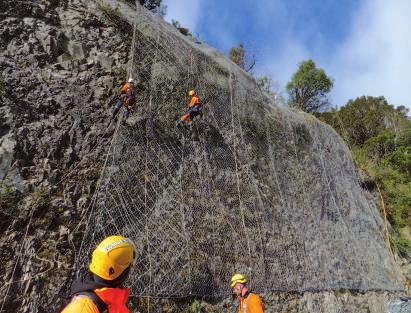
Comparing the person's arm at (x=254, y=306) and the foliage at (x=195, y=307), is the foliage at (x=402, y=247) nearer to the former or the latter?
the foliage at (x=195, y=307)

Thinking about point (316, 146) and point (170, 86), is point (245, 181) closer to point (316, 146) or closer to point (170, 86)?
point (170, 86)

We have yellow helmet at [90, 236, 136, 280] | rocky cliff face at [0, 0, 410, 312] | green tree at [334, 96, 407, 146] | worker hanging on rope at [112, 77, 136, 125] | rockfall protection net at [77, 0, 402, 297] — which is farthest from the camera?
green tree at [334, 96, 407, 146]

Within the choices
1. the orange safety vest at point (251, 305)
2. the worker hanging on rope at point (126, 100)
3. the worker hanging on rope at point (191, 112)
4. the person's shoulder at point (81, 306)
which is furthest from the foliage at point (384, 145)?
the person's shoulder at point (81, 306)

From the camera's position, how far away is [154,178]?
282 inches

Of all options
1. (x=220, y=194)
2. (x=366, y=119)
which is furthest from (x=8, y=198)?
(x=366, y=119)

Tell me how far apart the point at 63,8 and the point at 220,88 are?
438 cm

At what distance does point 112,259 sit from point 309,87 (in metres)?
23.9

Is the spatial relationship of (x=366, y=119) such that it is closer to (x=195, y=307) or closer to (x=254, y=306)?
(x=195, y=307)

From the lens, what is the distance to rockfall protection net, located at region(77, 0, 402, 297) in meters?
6.45

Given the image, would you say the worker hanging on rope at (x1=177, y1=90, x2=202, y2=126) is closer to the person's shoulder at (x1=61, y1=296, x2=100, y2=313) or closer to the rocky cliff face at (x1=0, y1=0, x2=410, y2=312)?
the rocky cliff face at (x1=0, y1=0, x2=410, y2=312)

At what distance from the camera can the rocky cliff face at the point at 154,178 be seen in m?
5.59

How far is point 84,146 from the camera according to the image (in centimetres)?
655

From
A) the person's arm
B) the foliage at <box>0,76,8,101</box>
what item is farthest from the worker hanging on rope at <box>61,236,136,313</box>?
the foliage at <box>0,76,8,101</box>

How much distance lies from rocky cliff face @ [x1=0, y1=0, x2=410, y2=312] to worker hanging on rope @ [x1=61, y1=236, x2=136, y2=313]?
325 cm
